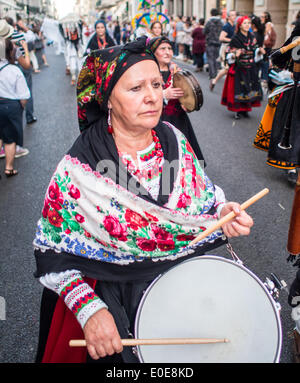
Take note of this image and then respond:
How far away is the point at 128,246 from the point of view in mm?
1445

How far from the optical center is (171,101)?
364 cm

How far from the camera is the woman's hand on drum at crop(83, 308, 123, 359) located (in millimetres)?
1294

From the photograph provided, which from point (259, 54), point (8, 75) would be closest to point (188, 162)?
point (8, 75)

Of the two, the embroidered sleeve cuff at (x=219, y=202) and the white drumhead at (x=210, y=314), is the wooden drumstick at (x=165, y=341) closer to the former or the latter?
the white drumhead at (x=210, y=314)

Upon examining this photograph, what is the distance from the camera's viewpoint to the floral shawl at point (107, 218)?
1.42 meters

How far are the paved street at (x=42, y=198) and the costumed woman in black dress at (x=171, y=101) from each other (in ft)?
3.08

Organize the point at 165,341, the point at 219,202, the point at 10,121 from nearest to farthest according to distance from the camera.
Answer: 1. the point at 165,341
2. the point at 219,202
3. the point at 10,121

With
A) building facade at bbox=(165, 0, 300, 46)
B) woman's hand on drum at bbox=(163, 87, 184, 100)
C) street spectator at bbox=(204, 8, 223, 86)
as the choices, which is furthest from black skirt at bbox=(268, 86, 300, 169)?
building facade at bbox=(165, 0, 300, 46)

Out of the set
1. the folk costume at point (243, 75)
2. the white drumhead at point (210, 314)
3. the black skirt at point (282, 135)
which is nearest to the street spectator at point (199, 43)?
the folk costume at point (243, 75)

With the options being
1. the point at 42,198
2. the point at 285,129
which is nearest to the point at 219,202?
the point at 285,129

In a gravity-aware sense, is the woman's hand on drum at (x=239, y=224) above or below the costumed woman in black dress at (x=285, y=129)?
above

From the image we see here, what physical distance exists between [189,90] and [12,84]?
2355mm

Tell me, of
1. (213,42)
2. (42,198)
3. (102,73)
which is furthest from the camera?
(213,42)

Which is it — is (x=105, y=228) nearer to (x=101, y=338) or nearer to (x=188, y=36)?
(x=101, y=338)
